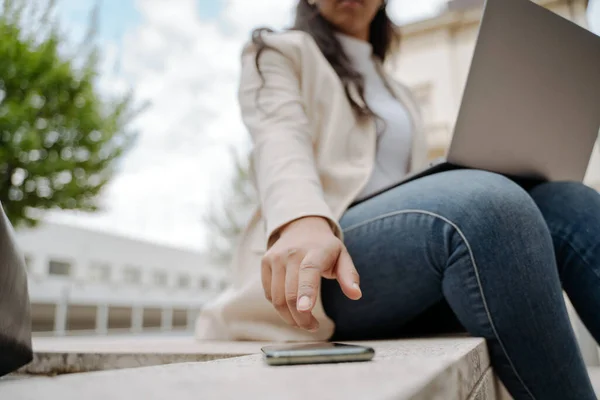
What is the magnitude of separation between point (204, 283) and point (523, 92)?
13.6 metres

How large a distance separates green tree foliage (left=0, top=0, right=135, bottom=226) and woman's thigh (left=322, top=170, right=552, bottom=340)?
3.12 metres

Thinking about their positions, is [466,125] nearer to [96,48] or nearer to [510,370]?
[510,370]

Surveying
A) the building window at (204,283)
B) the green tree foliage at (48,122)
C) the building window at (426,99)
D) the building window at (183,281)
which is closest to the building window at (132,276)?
the building window at (183,281)

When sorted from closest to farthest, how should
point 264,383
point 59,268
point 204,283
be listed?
point 264,383
point 59,268
point 204,283

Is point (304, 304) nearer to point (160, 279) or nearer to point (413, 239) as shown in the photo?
point (413, 239)

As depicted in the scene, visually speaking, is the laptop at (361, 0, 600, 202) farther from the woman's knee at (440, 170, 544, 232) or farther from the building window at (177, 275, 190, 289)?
the building window at (177, 275, 190, 289)

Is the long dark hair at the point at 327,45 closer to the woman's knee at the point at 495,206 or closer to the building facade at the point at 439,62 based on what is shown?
the woman's knee at the point at 495,206

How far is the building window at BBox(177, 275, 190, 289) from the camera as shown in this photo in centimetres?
1275

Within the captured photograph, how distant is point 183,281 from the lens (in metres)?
12.9

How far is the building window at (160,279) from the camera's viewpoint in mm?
11999

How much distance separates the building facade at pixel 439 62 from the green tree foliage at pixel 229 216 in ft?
8.52

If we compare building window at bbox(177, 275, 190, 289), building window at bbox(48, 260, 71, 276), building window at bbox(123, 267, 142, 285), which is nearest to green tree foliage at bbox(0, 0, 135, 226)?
building window at bbox(48, 260, 71, 276)

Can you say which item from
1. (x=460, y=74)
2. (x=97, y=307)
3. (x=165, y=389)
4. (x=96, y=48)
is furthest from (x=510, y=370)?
(x=97, y=307)

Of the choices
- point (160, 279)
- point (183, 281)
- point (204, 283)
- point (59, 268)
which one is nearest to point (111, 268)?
point (59, 268)
